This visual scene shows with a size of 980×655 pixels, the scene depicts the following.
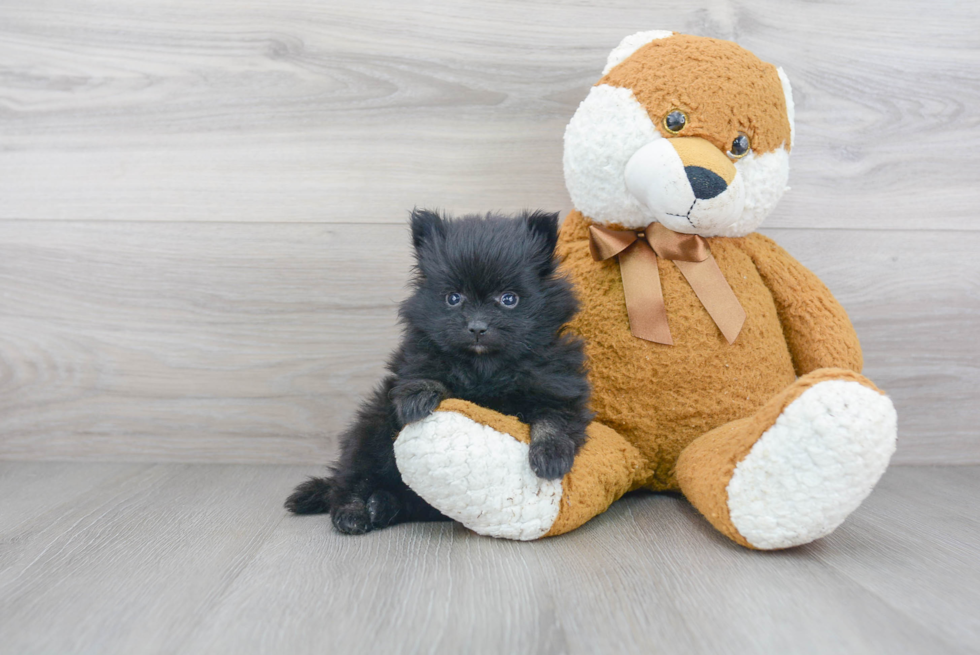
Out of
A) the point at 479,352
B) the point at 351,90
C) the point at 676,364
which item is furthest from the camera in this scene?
the point at 351,90

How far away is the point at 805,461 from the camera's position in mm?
817

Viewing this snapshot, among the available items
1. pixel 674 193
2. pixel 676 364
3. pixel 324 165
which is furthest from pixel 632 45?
pixel 324 165

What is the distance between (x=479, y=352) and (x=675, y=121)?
44cm

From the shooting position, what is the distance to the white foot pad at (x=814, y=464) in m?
0.80

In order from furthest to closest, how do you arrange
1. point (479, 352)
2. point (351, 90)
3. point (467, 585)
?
point (351, 90), point (479, 352), point (467, 585)

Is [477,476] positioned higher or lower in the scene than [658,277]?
lower

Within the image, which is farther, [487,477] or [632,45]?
[632,45]

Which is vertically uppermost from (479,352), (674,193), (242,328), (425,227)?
(674,193)

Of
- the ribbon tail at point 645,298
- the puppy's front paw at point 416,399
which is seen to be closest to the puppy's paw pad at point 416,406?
the puppy's front paw at point 416,399

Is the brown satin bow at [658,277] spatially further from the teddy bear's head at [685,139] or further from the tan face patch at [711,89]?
the tan face patch at [711,89]

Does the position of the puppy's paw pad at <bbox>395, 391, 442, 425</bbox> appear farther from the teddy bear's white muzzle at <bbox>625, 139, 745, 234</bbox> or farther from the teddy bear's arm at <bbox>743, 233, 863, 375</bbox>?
the teddy bear's arm at <bbox>743, 233, 863, 375</bbox>

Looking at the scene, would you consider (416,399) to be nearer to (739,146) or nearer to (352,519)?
(352,519)

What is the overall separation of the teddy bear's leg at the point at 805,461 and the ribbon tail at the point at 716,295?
0.60 feet

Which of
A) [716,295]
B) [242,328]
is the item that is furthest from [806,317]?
[242,328]
